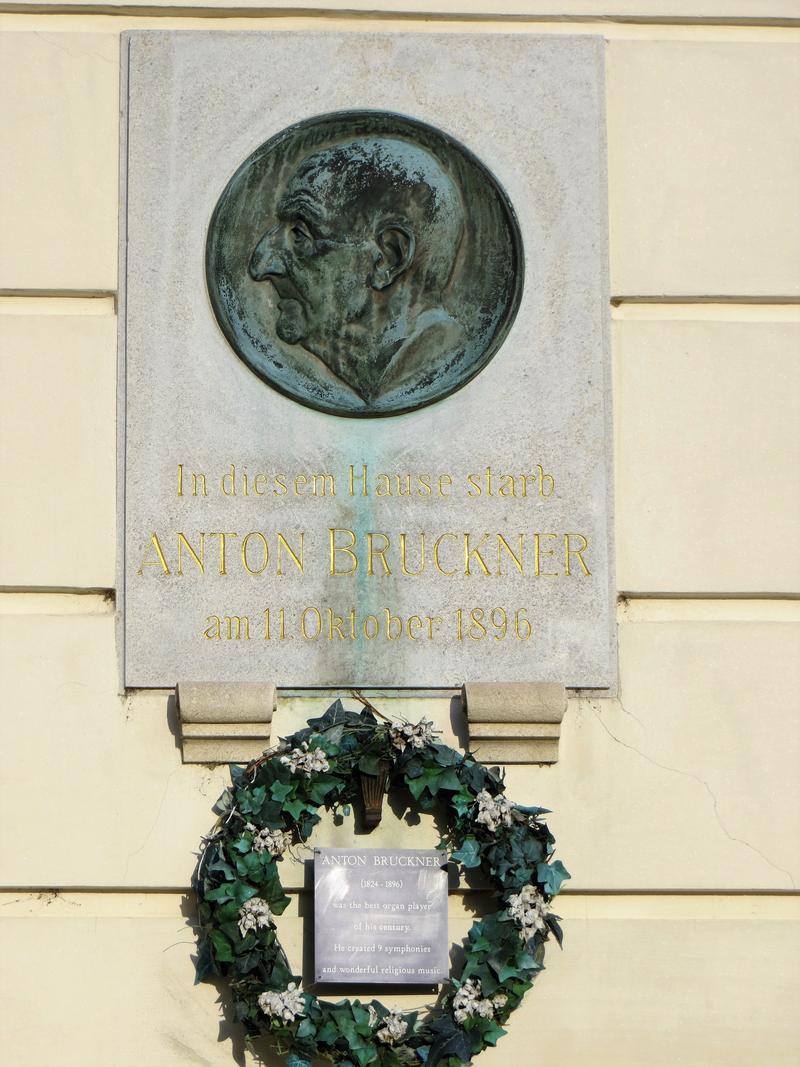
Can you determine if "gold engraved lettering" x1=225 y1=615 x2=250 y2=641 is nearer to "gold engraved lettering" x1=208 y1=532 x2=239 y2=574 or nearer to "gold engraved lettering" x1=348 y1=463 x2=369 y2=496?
"gold engraved lettering" x1=208 y1=532 x2=239 y2=574

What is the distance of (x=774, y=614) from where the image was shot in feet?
20.5

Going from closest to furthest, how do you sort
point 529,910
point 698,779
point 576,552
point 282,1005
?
1. point 282,1005
2. point 529,910
3. point 698,779
4. point 576,552

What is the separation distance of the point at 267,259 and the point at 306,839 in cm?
201

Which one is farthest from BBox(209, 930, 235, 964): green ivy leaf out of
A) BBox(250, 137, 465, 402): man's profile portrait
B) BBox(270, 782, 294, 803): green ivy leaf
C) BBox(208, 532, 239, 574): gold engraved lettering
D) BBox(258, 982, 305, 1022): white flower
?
BBox(250, 137, 465, 402): man's profile portrait

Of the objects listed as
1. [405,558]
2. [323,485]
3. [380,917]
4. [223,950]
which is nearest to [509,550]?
[405,558]

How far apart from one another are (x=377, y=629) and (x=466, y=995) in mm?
1246

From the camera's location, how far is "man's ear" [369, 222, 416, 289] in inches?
250

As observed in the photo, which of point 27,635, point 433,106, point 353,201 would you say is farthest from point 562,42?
point 27,635

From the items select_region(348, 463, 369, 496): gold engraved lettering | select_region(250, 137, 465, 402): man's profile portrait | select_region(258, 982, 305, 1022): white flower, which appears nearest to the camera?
select_region(258, 982, 305, 1022): white flower

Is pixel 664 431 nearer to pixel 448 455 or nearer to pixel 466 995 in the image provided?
pixel 448 455

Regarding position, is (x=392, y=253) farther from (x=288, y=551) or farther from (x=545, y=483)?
(x=288, y=551)

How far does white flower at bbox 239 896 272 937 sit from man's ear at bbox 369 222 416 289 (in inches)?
85.2

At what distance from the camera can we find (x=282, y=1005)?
568 centimetres

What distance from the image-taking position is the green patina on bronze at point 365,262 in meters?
6.31
